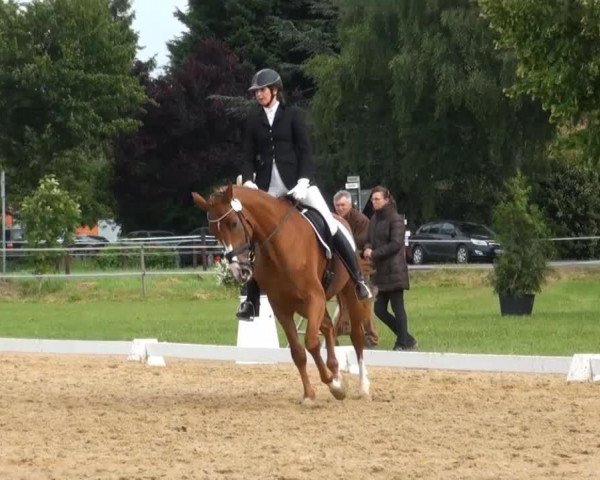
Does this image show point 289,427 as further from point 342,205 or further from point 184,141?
point 184,141

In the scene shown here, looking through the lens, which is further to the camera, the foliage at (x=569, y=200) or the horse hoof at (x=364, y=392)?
the foliage at (x=569, y=200)

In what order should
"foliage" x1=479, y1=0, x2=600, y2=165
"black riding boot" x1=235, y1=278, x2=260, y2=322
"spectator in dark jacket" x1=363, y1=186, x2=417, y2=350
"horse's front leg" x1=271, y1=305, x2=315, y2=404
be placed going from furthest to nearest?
"foliage" x1=479, y1=0, x2=600, y2=165, "spectator in dark jacket" x1=363, y1=186, x2=417, y2=350, "black riding boot" x1=235, y1=278, x2=260, y2=322, "horse's front leg" x1=271, y1=305, x2=315, y2=404

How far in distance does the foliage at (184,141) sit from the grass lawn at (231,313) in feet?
68.7

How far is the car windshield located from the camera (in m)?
43.8

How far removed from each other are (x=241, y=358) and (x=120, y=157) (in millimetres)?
40587

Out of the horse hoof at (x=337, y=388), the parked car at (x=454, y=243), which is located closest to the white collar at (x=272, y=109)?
the horse hoof at (x=337, y=388)

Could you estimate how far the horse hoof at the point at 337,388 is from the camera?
11875 millimetres

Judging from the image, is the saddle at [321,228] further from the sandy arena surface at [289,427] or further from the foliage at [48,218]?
the foliage at [48,218]

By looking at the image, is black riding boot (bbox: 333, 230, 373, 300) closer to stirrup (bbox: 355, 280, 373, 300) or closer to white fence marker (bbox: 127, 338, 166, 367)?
stirrup (bbox: 355, 280, 373, 300)

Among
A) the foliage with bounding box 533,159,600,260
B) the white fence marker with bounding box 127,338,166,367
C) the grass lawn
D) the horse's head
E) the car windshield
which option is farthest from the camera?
the foliage with bounding box 533,159,600,260

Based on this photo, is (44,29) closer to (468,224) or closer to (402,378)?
(468,224)

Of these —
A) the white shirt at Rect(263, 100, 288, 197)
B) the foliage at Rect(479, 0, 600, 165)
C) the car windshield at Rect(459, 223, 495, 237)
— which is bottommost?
the car windshield at Rect(459, 223, 495, 237)

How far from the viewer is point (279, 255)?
452 inches

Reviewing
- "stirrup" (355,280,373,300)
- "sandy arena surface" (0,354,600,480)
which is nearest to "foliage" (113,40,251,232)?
"sandy arena surface" (0,354,600,480)
